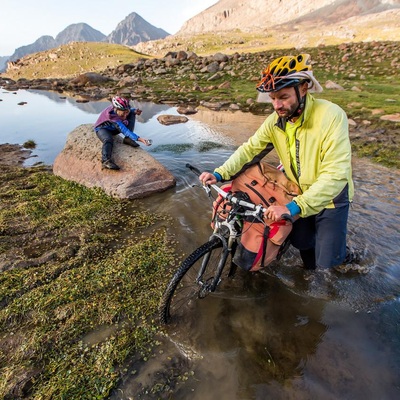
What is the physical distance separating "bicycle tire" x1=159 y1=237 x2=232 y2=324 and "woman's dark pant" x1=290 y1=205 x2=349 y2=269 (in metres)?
1.41

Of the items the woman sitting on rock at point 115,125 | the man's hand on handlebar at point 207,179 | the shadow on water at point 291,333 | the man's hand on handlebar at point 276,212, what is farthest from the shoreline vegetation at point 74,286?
the man's hand on handlebar at point 276,212

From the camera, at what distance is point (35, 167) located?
36.9ft

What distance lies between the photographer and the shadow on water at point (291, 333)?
141 inches

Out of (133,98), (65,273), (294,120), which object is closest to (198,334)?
(65,273)

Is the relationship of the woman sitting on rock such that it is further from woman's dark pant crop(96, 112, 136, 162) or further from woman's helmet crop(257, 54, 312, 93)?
woman's helmet crop(257, 54, 312, 93)

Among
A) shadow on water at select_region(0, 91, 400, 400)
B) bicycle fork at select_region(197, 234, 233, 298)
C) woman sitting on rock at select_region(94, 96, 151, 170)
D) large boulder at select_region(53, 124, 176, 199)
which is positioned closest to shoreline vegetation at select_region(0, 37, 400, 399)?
shadow on water at select_region(0, 91, 400, 400)

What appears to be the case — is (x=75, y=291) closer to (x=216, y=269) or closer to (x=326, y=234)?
(x=216, y=269)

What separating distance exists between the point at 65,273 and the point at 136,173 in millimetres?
4220

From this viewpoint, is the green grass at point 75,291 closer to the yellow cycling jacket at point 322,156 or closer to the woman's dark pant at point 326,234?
the woman's dark pant at point 326,234

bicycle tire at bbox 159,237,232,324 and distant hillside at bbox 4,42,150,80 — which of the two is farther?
distant hillside at bbox 4,42,150,80

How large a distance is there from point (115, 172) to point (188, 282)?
5.49m

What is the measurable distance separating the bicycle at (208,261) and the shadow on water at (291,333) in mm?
285

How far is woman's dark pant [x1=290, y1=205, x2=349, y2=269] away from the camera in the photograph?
4004 mm

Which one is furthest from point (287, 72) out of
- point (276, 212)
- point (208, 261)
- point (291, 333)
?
point (291, 333)
